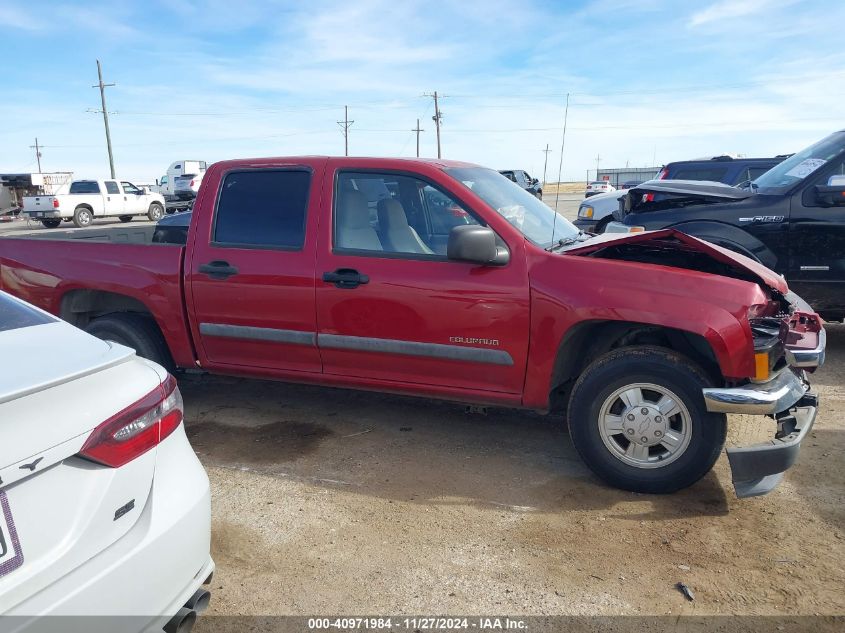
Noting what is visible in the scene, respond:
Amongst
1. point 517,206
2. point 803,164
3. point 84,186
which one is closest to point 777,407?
point 517,206

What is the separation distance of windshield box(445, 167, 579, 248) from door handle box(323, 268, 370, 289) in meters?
0.85

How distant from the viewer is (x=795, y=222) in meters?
5.79

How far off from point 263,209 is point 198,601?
2.79 meters

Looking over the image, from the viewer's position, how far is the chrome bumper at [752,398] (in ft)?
10.6

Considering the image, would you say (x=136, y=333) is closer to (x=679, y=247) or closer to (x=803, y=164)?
(x=679, y=247)

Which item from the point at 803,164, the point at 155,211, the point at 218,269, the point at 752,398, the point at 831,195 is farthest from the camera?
the point at 155,211

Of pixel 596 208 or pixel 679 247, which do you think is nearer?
pixel 679 247

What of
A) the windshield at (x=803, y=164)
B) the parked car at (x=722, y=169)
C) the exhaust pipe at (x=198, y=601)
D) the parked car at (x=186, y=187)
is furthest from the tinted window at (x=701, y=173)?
the parked car at (x=186, y=187)

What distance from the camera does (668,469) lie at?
3477 mm

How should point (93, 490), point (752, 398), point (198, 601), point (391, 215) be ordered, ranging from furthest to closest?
1. point (391, 215)
2. point (752, 398)
3. point (198, 601)
4. point (93, 490)

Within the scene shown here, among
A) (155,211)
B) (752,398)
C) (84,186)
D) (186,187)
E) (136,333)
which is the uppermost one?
(752,398)

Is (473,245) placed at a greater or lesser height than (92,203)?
greater

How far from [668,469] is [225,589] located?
2251mm

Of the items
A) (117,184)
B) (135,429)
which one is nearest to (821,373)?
(135,429)
